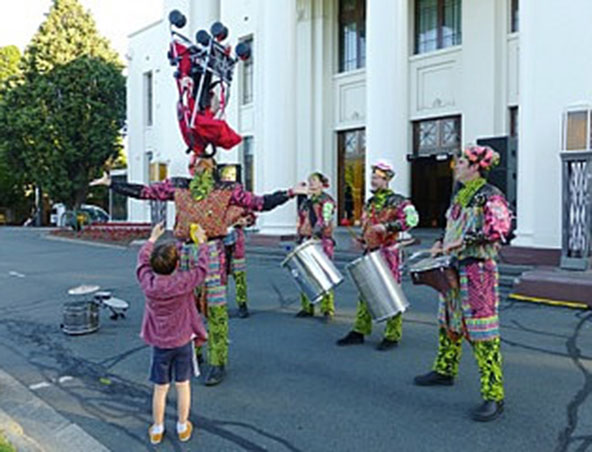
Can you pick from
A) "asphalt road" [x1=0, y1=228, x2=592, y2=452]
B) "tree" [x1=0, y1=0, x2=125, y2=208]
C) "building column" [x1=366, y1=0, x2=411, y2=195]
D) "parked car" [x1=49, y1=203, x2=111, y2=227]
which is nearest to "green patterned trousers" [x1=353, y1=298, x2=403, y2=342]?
"asphalt road" [x1=0, y1=228, x2=592, y2=452]

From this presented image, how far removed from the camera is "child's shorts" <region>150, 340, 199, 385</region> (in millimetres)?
3664

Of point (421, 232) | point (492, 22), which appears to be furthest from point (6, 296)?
point (492, 22)

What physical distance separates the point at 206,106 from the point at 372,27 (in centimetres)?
826

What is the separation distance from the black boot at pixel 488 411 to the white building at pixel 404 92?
395cm

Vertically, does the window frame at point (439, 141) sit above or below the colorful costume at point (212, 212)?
above

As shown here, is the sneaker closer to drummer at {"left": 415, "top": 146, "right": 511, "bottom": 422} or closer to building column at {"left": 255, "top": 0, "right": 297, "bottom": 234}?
drummer at {"left": 415, "top": 146, "right": 511, "bottom": 422}

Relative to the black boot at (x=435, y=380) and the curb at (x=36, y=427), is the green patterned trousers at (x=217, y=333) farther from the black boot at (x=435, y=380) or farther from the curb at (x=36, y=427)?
the black boot at (x=435, y=380)

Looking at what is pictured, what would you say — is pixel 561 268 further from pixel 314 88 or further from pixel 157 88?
pixel 157 88

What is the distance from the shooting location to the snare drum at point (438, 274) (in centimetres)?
390

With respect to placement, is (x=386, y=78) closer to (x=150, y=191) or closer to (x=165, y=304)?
(x=150, y=191)

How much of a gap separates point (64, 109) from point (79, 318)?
26463 mm

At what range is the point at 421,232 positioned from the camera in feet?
52.5

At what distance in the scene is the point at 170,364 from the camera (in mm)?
3695

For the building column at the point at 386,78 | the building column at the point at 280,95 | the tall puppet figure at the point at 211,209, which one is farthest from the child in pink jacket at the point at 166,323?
the building column at the point at 280,95
